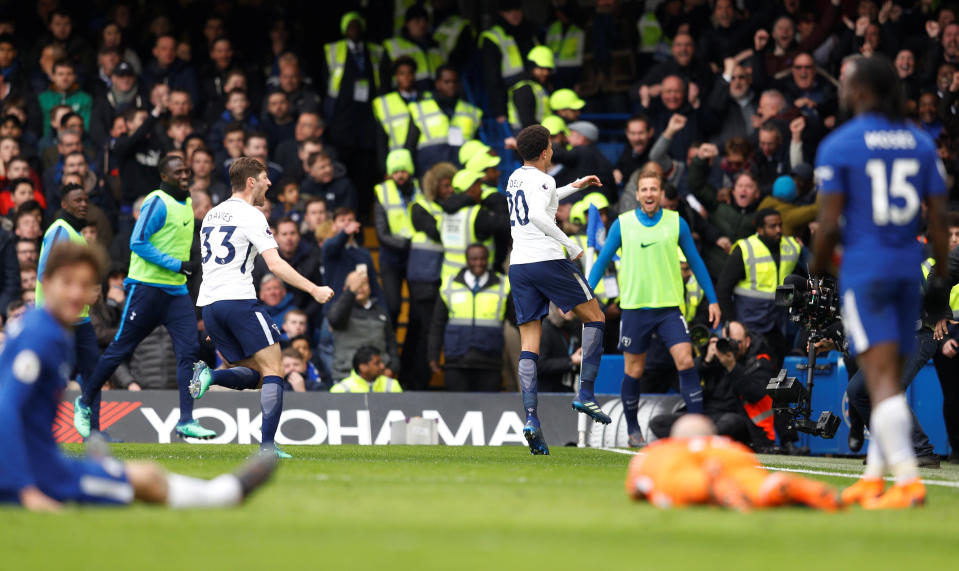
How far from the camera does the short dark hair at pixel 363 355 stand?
1623 centimetres

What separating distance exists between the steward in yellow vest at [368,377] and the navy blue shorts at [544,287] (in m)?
4.13

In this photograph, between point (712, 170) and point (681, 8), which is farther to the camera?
point (681, 8)

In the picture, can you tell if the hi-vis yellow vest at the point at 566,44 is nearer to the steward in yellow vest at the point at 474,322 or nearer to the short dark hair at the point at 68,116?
the steward in yellow vest at the point at 474,322

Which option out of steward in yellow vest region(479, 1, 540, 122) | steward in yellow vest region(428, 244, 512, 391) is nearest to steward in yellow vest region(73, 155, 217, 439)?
steward in yellow vest region(428, 244, 512, 391)

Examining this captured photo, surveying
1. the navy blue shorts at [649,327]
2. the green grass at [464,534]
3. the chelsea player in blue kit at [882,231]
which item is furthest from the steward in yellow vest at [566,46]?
the chelsea player in blue kit at [882,231]

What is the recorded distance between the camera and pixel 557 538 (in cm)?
590

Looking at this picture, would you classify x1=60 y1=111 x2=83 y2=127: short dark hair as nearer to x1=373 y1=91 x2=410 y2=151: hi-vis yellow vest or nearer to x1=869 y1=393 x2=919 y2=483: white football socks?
x1=373 y1=91 x2=410 y2=151: hi-vis yellow vest

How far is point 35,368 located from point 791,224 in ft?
37.3

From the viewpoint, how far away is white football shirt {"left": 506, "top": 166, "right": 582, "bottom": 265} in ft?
39.2

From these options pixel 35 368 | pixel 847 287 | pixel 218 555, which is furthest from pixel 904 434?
pixel 35 368

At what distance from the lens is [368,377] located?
16.3 metres

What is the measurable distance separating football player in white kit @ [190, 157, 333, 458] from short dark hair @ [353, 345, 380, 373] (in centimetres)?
480

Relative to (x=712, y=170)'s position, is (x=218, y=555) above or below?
below

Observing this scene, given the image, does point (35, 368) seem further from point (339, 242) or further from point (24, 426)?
Answer: point (339, 242)
